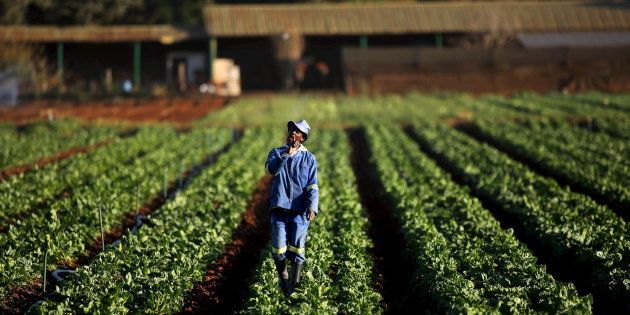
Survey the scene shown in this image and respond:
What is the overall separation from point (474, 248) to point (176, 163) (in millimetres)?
9950

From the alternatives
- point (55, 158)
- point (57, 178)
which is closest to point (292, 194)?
point (57, 178)

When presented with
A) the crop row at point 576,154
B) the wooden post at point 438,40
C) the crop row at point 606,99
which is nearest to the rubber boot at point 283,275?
the crop row at point 576,154

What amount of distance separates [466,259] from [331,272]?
58.5 inches

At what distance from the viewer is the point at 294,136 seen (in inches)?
379

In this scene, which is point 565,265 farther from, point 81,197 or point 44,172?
point 44,172

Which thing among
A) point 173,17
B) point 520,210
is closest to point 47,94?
A: point 173,17

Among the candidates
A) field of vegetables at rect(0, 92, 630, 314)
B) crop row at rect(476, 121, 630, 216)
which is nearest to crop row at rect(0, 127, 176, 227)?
field of vegetables at rect(0, 92, 630, 314)

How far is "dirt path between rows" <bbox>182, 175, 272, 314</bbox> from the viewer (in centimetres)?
1040

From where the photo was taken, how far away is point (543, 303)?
9375mm

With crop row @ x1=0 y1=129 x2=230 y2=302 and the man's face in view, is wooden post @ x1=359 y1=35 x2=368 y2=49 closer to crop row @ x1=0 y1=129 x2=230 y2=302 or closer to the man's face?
crop row @ x1=0 y1=129 x2=230 y2=302

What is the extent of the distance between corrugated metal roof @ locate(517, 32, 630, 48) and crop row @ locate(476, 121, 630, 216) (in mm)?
15155

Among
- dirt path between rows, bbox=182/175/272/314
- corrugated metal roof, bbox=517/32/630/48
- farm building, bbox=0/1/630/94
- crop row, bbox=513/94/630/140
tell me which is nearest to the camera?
dirt path between rows, bbox=182/175/272/314

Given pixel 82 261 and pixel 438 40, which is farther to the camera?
pixel 438 40

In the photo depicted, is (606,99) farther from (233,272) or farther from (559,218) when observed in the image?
(233,272)
